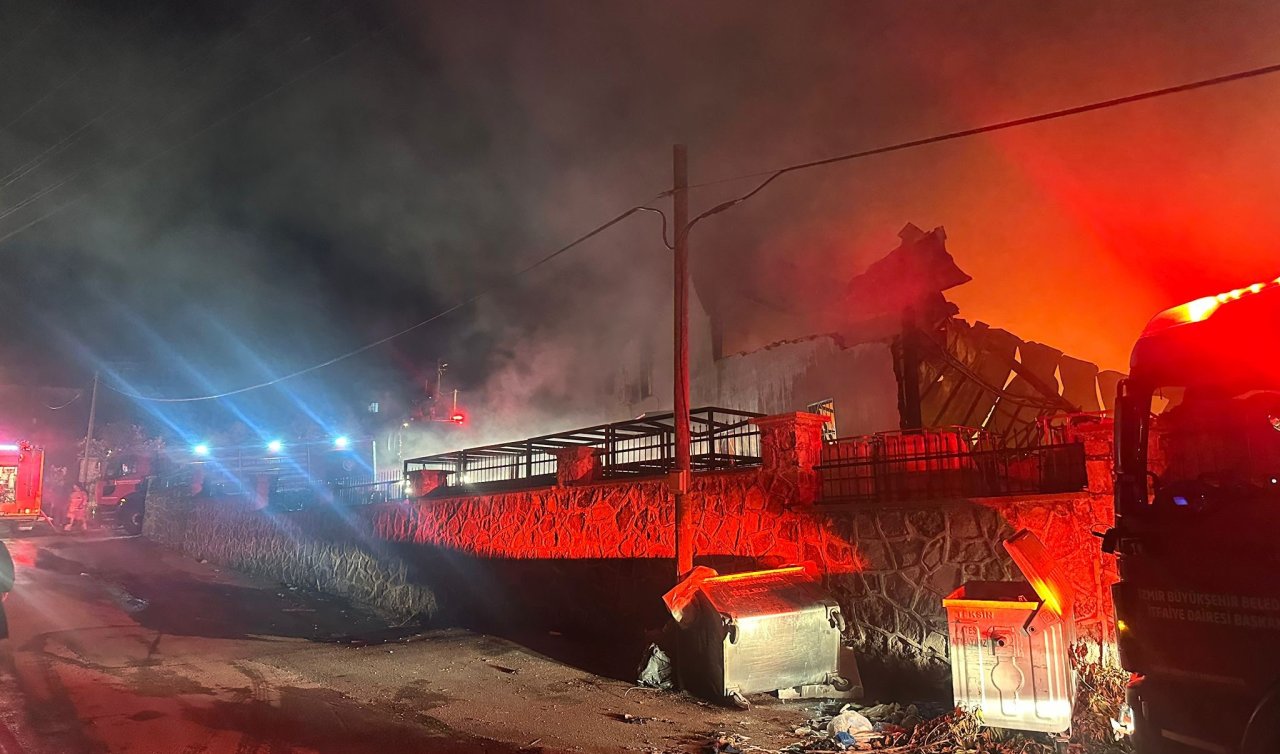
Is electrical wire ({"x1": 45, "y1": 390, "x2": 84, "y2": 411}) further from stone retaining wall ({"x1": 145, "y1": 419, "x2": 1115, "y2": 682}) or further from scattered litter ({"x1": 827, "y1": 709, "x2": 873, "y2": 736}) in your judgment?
scattered litter ({"x1": 827, "y1": 709, "x2": 873, "y2": 736})

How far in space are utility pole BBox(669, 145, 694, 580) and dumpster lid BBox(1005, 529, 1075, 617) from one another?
3.85 metres

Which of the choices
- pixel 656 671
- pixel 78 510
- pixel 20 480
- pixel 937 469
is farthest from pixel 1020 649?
pixel 78 510

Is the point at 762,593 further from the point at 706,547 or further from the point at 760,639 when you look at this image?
the point at 706,547

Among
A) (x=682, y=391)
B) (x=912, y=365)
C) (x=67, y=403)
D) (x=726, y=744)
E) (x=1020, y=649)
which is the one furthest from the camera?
(x=67, y=403)

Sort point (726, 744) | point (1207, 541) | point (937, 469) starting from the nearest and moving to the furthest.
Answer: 1. point (1207, 541)
2. point (726, 744)
3. point (937, 469)

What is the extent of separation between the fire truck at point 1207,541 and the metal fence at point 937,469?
334 cm

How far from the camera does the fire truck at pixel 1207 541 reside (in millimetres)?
3184

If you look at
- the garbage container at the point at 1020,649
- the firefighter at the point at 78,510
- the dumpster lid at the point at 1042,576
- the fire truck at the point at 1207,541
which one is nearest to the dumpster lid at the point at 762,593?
the garbage container at the point at 1020,649

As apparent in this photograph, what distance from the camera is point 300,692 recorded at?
294 inches

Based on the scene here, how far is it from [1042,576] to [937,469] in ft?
9.21

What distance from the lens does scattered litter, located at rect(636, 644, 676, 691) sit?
25.6 feet

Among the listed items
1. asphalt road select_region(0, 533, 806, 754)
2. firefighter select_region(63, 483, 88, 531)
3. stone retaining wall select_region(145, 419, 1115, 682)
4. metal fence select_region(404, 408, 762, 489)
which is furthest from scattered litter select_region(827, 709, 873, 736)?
firefighter select_region(63, 483, 88, 531)

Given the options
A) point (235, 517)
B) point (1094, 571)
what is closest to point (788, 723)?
point (1094, 571)

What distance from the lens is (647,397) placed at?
21.5 m
